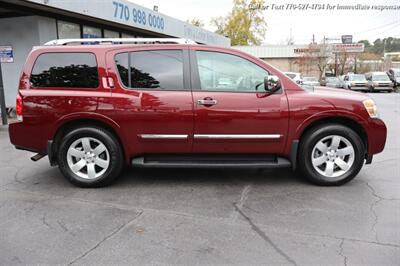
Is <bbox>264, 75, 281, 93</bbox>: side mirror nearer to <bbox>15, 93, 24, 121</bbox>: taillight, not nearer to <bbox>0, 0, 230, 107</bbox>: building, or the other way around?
<bbox>15, 93, 24, 121</bbox>: taillight

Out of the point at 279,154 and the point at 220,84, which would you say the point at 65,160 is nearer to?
the point at 220,84

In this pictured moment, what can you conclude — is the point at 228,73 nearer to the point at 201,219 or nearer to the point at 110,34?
the point at 201,219

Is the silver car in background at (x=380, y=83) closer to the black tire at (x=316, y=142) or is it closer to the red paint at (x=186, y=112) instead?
the red paint at (x=186, y=112)

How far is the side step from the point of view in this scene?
16.1 feet

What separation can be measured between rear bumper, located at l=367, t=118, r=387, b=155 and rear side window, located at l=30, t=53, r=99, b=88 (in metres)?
3.70

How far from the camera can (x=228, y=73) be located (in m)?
4.93

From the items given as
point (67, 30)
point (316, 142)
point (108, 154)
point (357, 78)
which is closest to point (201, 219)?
point (108, 154)

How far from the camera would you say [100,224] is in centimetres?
387

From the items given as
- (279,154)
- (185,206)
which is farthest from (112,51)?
(279,154)

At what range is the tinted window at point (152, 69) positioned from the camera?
194 inches

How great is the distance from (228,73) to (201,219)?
6.49ft

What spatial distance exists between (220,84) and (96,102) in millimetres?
1635

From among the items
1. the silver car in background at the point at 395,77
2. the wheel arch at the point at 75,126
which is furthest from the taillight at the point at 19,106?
the silver car in background at the point at 395,77

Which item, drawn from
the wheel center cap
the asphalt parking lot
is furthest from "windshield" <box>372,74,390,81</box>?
the wheel center cap
